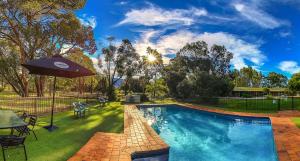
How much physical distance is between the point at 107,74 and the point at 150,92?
699cm

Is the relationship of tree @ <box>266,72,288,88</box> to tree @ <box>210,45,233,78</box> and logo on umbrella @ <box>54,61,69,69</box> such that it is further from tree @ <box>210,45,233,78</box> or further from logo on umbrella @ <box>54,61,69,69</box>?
logo on umbrella @ <box>54,61,69,69</box>

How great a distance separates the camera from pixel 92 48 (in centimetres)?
2508

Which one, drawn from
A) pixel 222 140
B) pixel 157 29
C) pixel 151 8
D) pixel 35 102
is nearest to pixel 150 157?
pixel 222 140

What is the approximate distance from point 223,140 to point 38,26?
57.1 feet

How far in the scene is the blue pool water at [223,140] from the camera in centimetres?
719

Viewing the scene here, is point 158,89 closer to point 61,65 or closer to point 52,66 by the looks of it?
point 61,65

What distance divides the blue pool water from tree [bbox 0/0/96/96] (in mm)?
14021

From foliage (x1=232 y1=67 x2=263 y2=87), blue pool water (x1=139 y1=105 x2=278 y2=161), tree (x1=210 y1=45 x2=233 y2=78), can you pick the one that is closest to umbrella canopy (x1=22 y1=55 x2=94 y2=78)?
blue pool water (x1=139 y1=105 x2=278 y2=161)

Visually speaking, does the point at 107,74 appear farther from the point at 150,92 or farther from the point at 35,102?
the point at 35,102

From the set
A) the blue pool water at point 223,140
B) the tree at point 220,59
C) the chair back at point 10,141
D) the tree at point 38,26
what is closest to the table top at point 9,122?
the chair back at point 10,141

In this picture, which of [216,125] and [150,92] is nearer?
[216,125]

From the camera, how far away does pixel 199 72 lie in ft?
82.7

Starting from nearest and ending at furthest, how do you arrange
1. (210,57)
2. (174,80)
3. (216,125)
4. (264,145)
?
(264,145), (216,125), (174,80), (210,57)

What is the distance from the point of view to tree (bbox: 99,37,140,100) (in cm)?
2702
